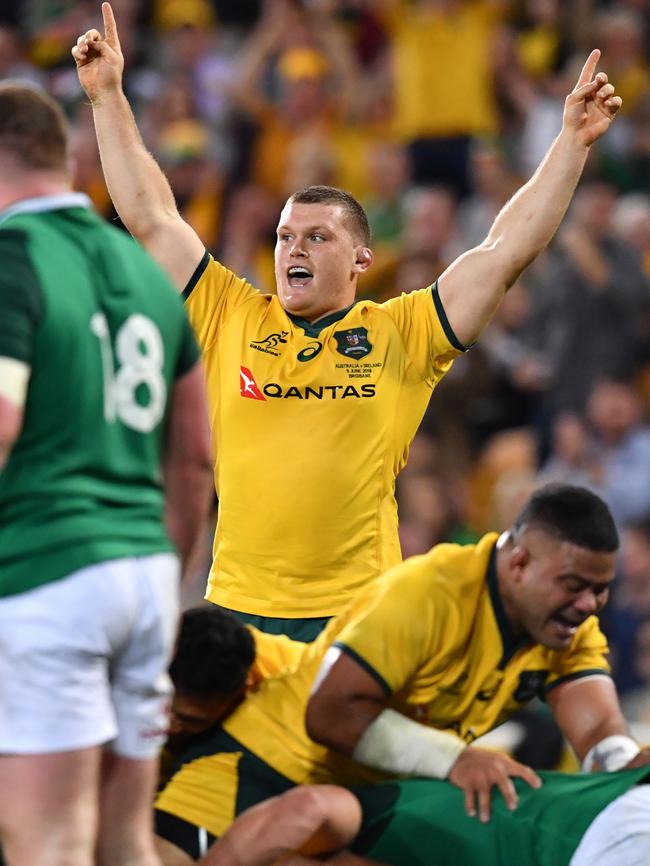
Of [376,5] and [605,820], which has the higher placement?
[376,5]

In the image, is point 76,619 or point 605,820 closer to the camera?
point 76,619

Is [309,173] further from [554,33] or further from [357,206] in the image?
[357,206]

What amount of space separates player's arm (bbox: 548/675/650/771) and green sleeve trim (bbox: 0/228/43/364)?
2.43 metres

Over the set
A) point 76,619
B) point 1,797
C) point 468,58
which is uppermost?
point 468,58

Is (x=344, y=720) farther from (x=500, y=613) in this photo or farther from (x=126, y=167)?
(x=126, y=167)

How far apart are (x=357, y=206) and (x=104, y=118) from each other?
0.87 m

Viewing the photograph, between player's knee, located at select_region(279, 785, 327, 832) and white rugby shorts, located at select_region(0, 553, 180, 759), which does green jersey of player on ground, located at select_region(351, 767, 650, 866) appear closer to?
player's knee, located at select_region(279, 785, 327, 832)

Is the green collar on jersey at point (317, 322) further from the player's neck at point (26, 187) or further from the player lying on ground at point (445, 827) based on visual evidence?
the player's neck at point (26, 187)

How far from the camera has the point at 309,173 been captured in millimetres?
10398

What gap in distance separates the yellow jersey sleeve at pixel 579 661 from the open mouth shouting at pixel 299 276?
138cm

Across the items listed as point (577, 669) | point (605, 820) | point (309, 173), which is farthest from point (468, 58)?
point (605, 820)

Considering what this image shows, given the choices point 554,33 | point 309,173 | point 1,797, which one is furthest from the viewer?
point 554,33

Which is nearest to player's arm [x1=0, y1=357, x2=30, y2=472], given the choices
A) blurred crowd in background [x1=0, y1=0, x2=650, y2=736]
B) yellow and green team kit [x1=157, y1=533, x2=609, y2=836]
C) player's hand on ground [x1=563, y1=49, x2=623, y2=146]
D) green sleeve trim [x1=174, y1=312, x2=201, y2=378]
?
green sleeve trim [x1=174, y1=312, x2=201, y2=378]

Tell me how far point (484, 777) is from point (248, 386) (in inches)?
58.5
